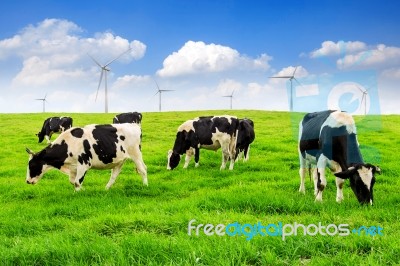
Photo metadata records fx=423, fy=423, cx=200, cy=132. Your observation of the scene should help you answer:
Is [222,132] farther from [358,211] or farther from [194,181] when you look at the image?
[358,211]

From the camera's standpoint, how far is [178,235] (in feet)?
19.9

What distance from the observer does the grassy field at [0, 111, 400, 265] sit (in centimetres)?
509

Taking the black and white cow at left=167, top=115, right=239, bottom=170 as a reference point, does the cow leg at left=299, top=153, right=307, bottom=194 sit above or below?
below

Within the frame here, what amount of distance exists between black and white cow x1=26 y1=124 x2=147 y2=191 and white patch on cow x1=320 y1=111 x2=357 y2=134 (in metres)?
5.49

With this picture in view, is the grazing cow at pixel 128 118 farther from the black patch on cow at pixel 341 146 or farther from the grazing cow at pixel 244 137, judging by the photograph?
the black patch on cow at pixel 341 146

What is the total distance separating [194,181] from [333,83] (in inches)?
211

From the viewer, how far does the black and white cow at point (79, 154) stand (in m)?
10.8

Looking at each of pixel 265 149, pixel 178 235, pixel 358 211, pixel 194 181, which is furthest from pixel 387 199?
pixel 265 149

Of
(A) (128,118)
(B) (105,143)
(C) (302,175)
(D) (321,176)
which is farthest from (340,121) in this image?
(A) (128,118)

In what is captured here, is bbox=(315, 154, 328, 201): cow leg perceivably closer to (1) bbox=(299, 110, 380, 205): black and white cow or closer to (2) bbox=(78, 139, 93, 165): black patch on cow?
(1) bbox=(299, 110, 380, 205): black and white cow

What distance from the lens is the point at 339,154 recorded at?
8219mm

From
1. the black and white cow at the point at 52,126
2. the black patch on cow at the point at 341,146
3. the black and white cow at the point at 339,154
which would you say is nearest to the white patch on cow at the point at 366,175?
the black and white cow at the point at 339,154

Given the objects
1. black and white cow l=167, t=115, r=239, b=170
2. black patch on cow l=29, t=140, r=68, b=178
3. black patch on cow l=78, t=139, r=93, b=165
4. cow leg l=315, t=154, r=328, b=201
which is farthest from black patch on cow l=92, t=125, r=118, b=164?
cow leg l=315, t=154, r=328, b=201

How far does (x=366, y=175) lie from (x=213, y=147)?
27.5 feet
